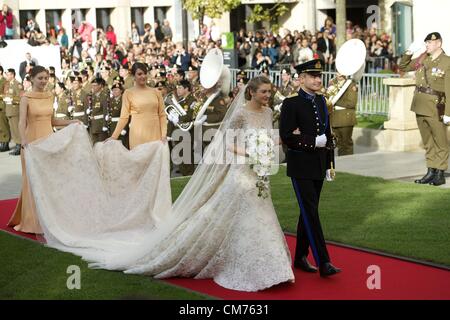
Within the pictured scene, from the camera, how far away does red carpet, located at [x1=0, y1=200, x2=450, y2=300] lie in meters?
8.23

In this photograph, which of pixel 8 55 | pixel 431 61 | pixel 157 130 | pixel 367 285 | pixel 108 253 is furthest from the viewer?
pixel 8 55

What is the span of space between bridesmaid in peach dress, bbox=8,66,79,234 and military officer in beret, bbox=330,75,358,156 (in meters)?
6.26

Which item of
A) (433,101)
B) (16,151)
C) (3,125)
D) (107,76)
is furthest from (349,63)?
(3,125)

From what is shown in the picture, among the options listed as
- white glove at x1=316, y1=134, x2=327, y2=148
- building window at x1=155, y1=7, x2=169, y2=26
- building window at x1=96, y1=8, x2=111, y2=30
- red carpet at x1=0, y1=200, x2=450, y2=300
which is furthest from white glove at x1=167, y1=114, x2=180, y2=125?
building window at x1=155, y1=7, x2=169, y2=26

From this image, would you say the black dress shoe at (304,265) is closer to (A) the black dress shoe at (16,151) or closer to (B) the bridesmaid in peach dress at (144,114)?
(B) the bridesmaid in peach dress at (144,114)

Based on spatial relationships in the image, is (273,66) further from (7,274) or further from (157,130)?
(7,274)

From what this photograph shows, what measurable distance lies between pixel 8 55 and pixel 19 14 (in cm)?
1091

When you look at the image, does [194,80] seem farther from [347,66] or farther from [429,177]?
[429,177]

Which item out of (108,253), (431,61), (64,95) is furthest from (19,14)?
(108,253)

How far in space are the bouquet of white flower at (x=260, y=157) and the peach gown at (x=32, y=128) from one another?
357 centimetres

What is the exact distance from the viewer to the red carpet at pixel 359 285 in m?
8.23

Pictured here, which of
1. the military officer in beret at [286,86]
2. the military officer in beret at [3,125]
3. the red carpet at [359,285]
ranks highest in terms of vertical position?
the military officer in beret at [286,86]

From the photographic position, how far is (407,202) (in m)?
12.4

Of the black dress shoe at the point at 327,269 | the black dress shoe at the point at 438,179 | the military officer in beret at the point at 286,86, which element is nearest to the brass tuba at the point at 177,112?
the military officer in beret at the point at 286,86
